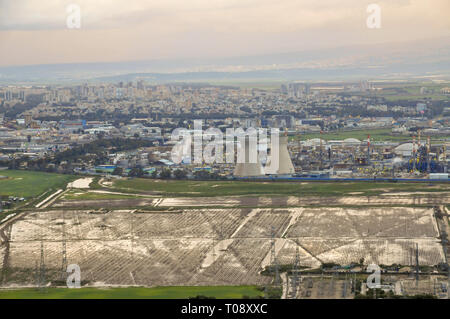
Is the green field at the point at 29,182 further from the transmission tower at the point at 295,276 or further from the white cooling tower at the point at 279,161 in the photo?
the transmission tower at the point at 295,276

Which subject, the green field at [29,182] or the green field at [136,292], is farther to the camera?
the green field at [29,182]

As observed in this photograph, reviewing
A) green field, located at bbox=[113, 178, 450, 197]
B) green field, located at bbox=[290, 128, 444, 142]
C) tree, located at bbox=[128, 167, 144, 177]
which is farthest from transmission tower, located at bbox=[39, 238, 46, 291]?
green field, located at bbox=[290, 128, 444, 142]

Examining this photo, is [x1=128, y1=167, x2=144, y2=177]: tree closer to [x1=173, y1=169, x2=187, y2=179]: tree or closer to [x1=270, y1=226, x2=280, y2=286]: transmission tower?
[x1=173, y1=169, x2=187, y2=179]: tree

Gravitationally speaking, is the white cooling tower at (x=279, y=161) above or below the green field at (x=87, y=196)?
above

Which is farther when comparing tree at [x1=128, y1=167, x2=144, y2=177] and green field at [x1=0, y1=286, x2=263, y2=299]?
tree at [x1=128, y1=167, x2=144, y2=177]

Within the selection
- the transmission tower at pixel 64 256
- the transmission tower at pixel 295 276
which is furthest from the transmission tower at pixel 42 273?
the transmission tower at pixel 295 276
